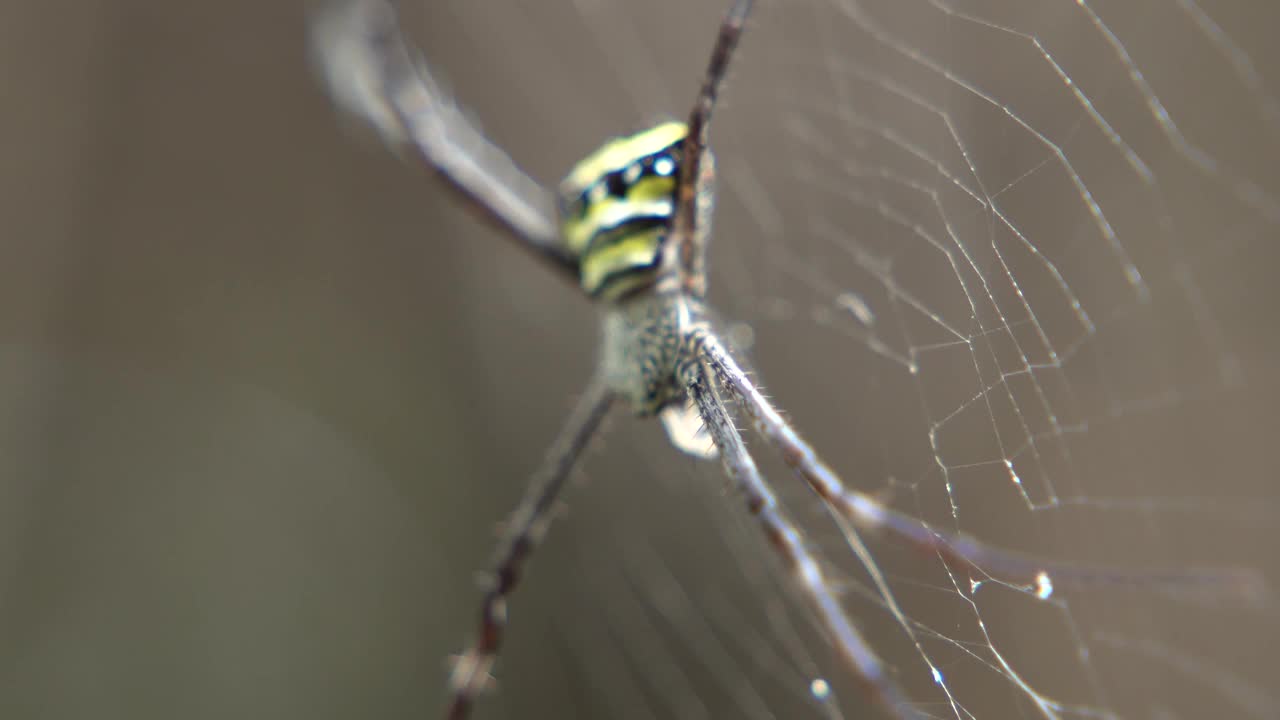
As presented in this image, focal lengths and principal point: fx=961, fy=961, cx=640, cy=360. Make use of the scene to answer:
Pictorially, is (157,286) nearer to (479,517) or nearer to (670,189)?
(479,517)

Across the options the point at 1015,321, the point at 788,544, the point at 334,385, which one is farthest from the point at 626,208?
the point at 334,385

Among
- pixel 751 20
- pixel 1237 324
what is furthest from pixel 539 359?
pixel 751 20

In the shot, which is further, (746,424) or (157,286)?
(157,286)

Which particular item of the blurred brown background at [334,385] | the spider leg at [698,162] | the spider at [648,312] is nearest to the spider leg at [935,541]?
the spider at [648,312]

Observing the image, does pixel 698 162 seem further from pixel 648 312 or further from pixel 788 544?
pixel 788 544

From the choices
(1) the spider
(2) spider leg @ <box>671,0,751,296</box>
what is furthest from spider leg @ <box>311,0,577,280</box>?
(2) spider leg @ <box>671,0,751,296</box>

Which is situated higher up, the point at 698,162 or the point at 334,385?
the point at 334,385

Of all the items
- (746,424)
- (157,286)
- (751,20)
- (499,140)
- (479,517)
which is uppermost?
(499,140)
